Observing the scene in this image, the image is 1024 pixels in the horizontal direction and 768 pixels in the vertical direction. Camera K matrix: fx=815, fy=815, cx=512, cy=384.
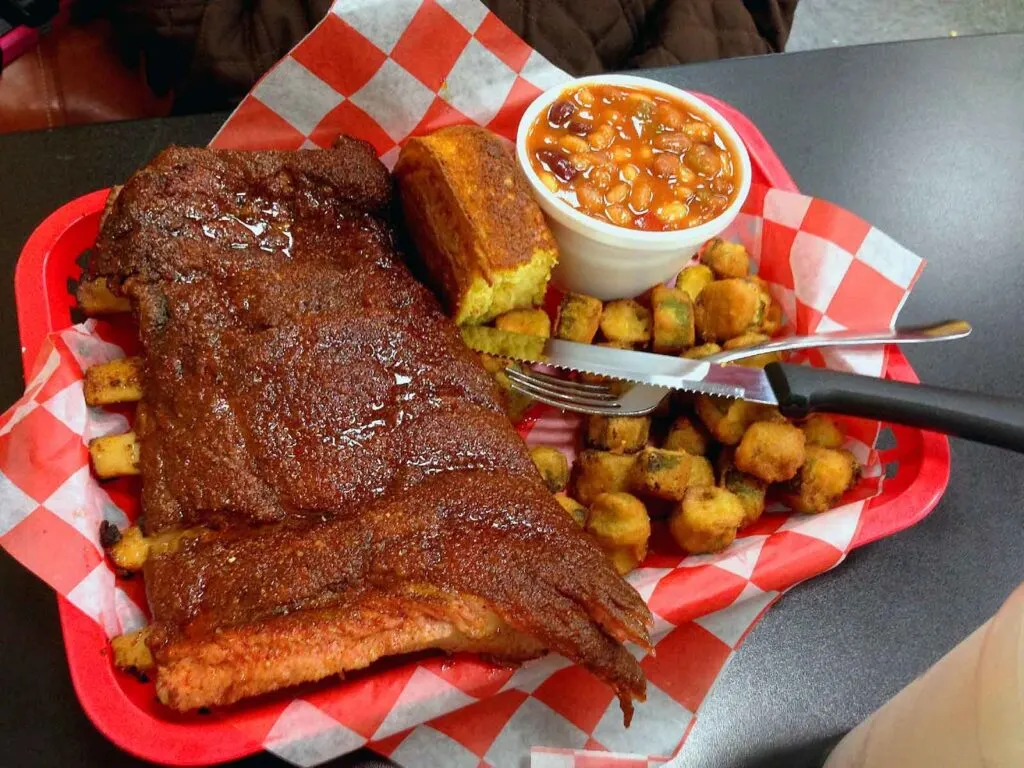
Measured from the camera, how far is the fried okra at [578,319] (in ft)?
5.64

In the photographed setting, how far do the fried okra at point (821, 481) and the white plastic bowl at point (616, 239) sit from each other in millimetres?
491

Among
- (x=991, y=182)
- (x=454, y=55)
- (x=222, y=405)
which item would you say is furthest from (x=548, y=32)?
(x=222, y=405)

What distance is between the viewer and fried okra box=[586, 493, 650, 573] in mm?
1478

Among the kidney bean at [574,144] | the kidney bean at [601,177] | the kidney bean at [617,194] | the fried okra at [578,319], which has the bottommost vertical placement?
the fried okra at [578,319]

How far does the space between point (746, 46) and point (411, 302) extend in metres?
1.48

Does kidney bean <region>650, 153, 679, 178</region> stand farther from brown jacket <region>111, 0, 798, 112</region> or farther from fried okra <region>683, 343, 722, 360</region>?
brown jacket <region>111, 0, 798, 112</region>

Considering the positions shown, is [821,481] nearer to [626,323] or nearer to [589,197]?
[626,323]

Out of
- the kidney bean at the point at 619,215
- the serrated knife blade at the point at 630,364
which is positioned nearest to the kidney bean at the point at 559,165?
the kidney bean at the point at 619,215

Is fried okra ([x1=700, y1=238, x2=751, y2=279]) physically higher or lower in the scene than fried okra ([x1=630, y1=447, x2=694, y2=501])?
higher

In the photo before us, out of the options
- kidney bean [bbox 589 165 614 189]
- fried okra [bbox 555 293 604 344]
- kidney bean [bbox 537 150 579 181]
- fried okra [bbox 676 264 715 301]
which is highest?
kidney bean [bbox 537 150 579 181]

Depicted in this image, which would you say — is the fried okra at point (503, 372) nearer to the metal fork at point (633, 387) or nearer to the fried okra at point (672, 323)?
the metal fork at point (633, 387)

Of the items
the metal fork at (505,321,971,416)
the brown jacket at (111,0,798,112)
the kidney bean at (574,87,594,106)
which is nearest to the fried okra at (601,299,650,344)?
the metal fork at (505,321,971,416)

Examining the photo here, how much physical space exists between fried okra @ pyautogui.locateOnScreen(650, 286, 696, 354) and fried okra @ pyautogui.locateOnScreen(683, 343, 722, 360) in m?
0.01

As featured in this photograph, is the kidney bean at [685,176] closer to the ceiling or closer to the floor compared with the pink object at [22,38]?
closer to the floor
